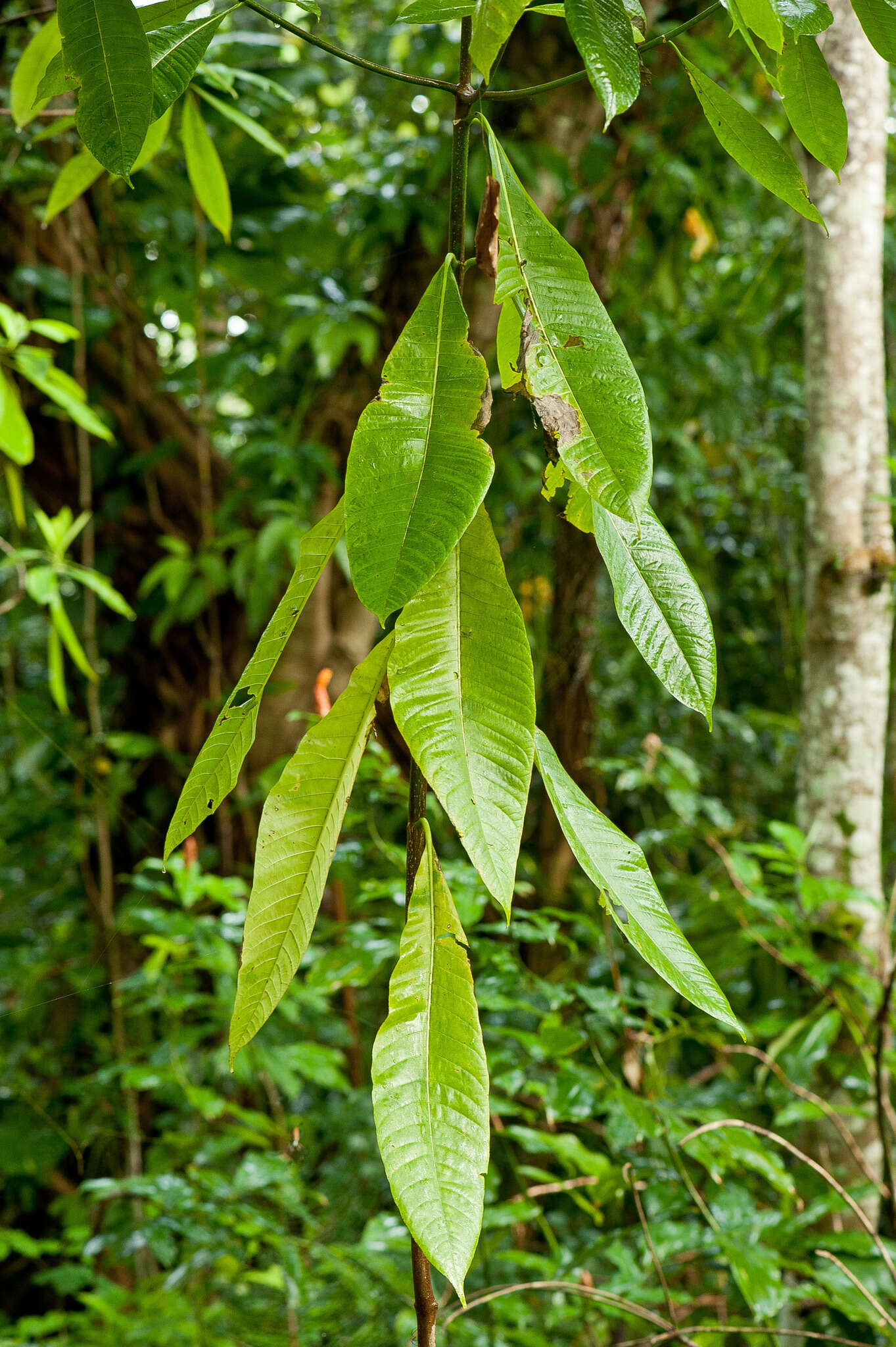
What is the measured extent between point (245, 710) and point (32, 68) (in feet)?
2.00

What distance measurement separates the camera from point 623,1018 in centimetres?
76

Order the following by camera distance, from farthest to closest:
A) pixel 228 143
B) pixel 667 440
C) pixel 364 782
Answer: pixel 667 440, pixel 228 143, pixel 364 782

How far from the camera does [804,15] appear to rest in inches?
11.9

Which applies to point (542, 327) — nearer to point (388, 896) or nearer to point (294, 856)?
point (294, 856)

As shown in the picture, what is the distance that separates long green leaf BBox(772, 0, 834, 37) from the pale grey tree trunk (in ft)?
2.93

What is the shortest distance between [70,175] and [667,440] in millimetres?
1463

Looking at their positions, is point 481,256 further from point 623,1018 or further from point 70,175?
point 623,1018

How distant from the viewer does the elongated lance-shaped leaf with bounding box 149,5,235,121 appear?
1.17 ft

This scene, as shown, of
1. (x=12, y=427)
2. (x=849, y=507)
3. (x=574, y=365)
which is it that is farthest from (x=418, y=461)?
(x=849, y=507)

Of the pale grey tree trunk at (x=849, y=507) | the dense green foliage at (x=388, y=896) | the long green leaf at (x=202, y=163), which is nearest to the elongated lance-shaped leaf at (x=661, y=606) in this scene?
the dense green foliage at (x=388, y=896)

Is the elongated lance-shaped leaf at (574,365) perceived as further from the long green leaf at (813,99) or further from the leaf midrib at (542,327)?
the long green leaf at (813,99)

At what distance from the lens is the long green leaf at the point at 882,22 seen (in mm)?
313

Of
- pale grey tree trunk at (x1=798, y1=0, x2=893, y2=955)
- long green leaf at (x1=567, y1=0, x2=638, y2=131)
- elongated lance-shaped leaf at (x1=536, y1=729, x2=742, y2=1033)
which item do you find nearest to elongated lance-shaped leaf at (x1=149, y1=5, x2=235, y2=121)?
long green leaf at (x1=567, y1=0, x2=638, y2=131)

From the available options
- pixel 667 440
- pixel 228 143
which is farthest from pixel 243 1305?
pixel 228 143
